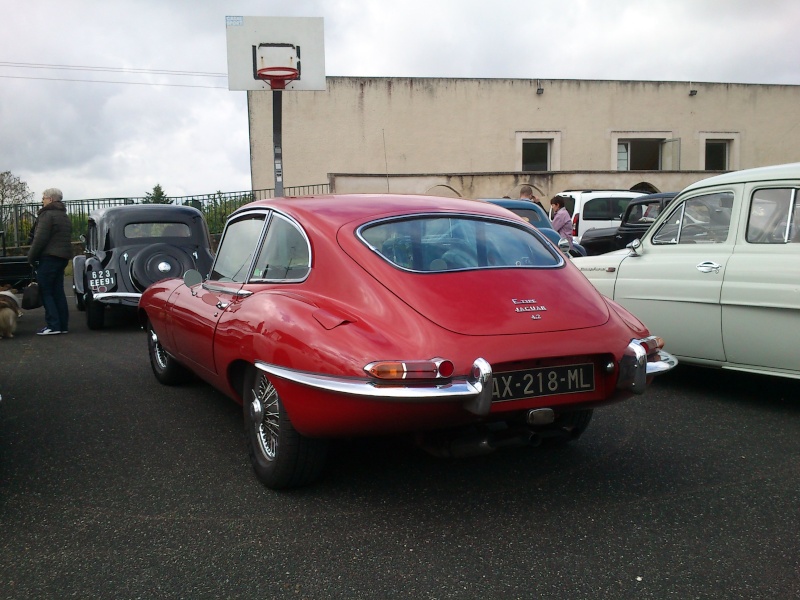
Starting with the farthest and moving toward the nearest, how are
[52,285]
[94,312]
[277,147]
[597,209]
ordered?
[597,209] → [277,147] → [94,312] → [52,285]

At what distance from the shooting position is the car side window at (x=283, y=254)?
13.0 feet

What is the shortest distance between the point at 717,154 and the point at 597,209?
15087mm

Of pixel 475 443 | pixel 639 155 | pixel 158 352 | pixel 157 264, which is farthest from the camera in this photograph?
pixel 639 155

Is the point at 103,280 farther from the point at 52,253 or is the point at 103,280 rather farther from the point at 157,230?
the point at 157,230

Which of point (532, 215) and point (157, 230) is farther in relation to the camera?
point (532, 215)

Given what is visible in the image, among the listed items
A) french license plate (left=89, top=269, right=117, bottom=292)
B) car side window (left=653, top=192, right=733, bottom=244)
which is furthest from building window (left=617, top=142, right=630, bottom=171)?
car side window (left=653, top=192, right=733, bottom=244)

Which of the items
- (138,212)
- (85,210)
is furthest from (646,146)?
(138,212)

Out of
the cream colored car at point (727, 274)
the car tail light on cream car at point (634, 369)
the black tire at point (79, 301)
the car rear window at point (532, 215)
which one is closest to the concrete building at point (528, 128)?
the car rear window at point (532, 215)

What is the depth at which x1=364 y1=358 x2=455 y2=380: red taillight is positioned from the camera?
10.4ft

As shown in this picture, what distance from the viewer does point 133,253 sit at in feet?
33.8

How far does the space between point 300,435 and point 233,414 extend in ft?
5.96

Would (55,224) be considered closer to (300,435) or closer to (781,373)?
A: (300,435)

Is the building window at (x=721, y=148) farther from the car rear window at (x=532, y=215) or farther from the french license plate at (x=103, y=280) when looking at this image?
the french license plate at (x=103, y=280)

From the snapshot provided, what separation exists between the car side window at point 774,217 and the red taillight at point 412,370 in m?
3.25
